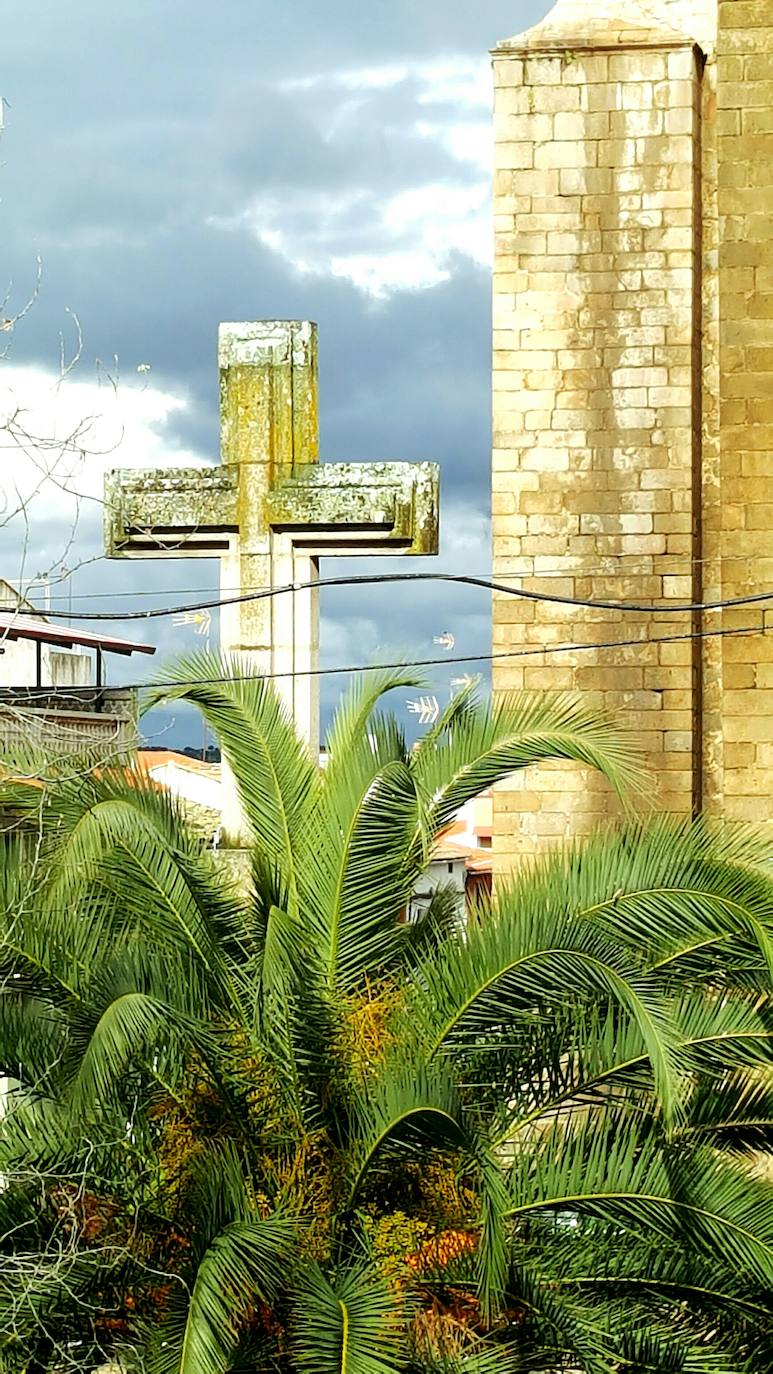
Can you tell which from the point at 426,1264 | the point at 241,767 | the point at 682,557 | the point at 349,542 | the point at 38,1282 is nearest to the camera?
the point at 38,1282

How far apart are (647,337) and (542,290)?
0.59m

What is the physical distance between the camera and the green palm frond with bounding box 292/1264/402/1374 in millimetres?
7066

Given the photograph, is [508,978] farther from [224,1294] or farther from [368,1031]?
[224,1294]

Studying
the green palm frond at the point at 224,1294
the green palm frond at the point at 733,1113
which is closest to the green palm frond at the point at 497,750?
the green palm frond at the point at 733,1113

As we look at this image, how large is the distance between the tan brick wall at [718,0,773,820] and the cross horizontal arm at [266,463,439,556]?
2812 mm

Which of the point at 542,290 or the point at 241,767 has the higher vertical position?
the point at 542,290

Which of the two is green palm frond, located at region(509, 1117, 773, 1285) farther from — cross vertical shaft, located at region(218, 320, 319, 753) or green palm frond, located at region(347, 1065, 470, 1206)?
cross vertical shaft, located at region(218, 320, 319, 753)

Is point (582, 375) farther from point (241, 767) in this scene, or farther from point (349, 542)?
point (241, 767)

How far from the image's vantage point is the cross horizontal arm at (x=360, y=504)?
9.24 metres

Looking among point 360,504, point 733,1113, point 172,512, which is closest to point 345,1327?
point 733,1113

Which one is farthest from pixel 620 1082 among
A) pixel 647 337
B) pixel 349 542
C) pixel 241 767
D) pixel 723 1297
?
pixel 647 337

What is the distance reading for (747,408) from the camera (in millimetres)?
11641

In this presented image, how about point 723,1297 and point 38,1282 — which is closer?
point 38,1282

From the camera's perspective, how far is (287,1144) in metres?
Result: 7.98
